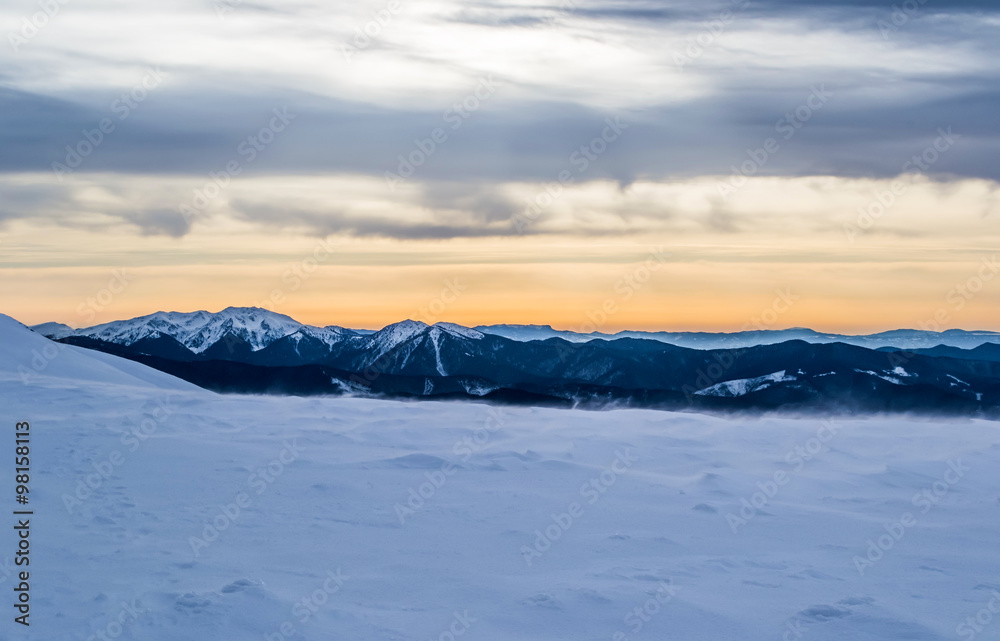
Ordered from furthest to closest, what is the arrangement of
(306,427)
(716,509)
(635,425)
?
1. (635,425)
2. (306,427)
3. (716,509)

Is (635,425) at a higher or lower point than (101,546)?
higher

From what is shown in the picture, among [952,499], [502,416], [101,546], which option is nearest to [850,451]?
[952,499]

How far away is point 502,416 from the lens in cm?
2309

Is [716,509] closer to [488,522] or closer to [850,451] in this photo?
[488,522]

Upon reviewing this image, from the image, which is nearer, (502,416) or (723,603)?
(723,603)

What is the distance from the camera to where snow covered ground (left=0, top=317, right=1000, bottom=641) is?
31.1 feet

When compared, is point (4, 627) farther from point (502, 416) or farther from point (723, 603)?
point (502, 416)

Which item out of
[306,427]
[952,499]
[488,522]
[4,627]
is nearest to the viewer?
[4,627]

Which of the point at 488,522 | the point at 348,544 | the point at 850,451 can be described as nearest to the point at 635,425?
the point at 850,451

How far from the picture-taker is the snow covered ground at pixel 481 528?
31.1 feet

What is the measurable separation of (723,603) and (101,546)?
26.3 feet

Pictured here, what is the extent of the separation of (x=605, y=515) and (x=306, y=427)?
28.5 feet

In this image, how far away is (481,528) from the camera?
1287 cm

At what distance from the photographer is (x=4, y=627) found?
842cm
